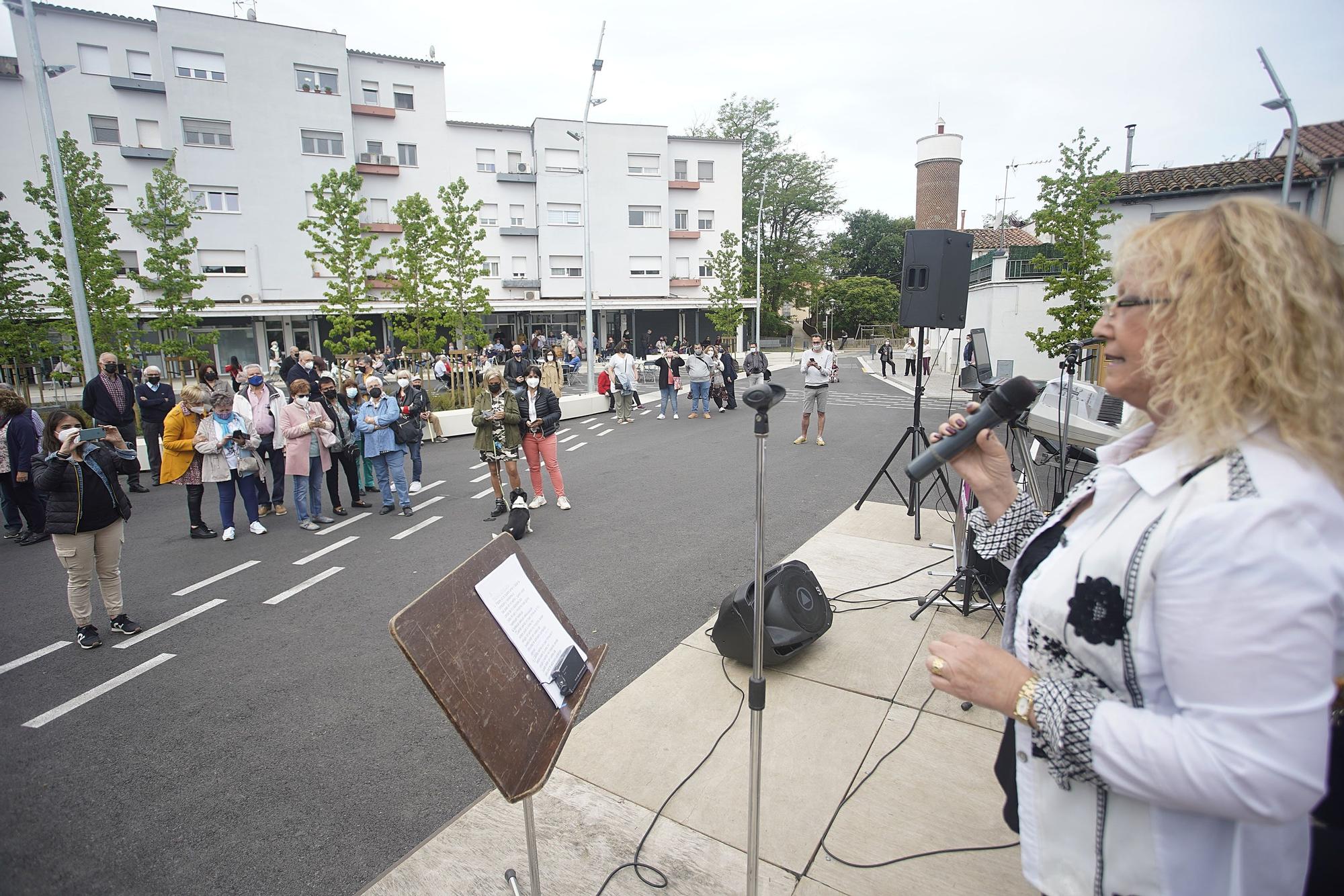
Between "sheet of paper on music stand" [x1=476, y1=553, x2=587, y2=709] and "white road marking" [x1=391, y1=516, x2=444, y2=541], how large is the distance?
18.5ft

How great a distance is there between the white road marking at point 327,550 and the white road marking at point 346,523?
0.38 meters

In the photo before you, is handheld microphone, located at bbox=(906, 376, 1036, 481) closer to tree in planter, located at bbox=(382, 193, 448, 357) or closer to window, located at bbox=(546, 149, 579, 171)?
tree in planter, located at bbox=(382, 193, 448, 357)

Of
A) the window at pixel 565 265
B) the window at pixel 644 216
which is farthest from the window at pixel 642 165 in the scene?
the window at pixel 565 265

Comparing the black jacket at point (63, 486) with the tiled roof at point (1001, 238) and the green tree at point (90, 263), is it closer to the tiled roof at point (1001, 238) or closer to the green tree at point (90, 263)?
the green tree at point (90, 263)

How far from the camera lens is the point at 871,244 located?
61938 millimetres

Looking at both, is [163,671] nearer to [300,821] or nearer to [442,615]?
[300,821]

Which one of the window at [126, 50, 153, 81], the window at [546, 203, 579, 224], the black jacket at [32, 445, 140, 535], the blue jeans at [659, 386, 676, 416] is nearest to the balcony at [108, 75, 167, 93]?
the window at [126, 50, 153, 81]

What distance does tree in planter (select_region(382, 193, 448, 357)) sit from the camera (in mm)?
17703

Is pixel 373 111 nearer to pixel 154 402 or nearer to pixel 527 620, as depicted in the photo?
pixel 154 402

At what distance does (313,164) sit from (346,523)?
28.7 meters

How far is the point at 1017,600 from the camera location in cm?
152

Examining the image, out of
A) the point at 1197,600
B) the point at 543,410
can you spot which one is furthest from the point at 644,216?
the point at 1197,600

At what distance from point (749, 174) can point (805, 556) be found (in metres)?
49.9

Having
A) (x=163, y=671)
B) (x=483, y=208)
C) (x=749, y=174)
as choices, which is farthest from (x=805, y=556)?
(x=749, y=174)
